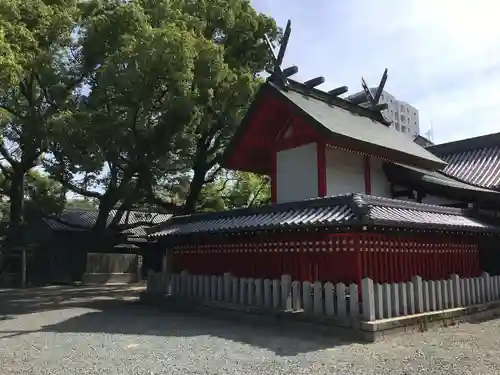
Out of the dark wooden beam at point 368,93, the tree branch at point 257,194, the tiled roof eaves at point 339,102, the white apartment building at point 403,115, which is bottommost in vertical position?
the tree branch at point 257,194

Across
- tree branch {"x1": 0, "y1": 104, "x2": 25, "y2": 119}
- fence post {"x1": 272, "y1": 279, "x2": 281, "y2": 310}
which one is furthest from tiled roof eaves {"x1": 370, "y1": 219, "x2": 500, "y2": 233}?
tree branch {"x1": 0, "y1": 104, "x2": 25, "y2": 119}

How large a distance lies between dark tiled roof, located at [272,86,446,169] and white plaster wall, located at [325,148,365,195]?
2.38 feet

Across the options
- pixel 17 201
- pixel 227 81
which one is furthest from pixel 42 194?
pixel 227 81

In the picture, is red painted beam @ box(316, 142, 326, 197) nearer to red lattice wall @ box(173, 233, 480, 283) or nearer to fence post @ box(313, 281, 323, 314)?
red lattice wall @ box(173, 233, 480, 283)

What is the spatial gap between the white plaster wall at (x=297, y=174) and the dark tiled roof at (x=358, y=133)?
1063 millimetres

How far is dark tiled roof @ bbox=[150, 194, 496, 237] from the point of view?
9.48 m

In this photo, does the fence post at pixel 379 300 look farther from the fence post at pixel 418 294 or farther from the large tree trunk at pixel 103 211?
the large tree trunk at pixel 103 211

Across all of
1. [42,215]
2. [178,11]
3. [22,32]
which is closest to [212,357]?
[22,32]

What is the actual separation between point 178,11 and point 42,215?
53.8 feet

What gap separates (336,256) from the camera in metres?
10.4

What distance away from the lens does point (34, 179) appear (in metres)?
31.2

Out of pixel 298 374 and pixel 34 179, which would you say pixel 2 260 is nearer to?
pixel 34 179

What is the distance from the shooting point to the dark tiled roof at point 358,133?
1309 cm

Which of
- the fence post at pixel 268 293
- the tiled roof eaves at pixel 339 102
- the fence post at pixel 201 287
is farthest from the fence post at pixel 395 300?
the tiled roof eaves at pixel 339 102
